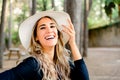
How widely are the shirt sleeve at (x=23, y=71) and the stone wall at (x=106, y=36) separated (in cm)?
3523

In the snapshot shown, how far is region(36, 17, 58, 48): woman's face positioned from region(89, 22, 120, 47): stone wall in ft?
115

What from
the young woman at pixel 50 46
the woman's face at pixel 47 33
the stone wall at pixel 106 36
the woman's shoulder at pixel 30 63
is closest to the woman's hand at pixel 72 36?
the young woman at pixel 50 46

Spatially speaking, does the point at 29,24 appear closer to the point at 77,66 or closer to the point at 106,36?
the point at 77,66

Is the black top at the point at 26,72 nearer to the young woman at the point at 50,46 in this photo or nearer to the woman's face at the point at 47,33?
the young woman at the point at 50,46

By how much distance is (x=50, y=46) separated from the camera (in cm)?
294

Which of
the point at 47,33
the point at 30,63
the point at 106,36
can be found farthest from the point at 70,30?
the point at 106,36

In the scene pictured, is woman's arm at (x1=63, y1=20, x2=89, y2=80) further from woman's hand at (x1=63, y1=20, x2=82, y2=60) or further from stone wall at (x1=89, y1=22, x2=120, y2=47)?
stone wall at (x1=89, y1=22, x2=120, y2=47)

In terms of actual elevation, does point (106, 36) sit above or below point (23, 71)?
below

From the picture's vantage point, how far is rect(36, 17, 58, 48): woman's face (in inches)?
115

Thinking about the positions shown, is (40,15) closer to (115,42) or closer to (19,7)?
(115,42)

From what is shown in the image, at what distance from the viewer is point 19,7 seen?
140 feet

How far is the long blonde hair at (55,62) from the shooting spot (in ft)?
9.30

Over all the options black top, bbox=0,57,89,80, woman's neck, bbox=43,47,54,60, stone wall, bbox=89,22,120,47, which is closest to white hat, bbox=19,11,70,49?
woman's neck, bbox=43,47,54,60

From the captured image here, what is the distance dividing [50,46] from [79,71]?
326mm
